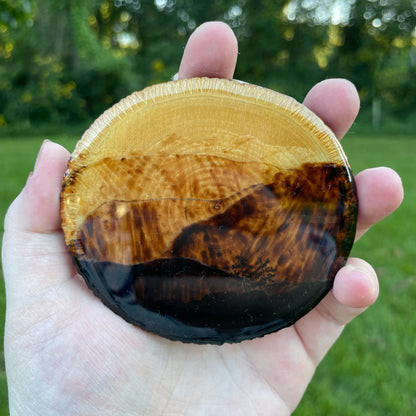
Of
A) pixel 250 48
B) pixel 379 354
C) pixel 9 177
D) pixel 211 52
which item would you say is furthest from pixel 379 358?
pixel 250 48

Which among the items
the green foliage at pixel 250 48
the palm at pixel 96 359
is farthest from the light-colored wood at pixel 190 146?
the green foliage at pixel 250 48

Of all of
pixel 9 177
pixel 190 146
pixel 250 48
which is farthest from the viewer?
pixel 250 48

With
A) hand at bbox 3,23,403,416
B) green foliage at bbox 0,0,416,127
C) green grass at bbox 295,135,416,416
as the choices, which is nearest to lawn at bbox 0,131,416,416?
green grass at bbox 295,135,416,416

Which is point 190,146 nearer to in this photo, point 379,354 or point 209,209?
point 209,209

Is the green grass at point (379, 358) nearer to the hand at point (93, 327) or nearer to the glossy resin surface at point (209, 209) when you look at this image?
the hand at point (93, 327)

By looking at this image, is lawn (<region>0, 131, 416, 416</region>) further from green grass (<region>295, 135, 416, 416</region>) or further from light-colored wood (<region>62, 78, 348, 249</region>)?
light-colored wood (<region>62, 78, 348, 249</region>)

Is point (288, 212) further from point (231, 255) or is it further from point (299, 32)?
point (299, 32)
